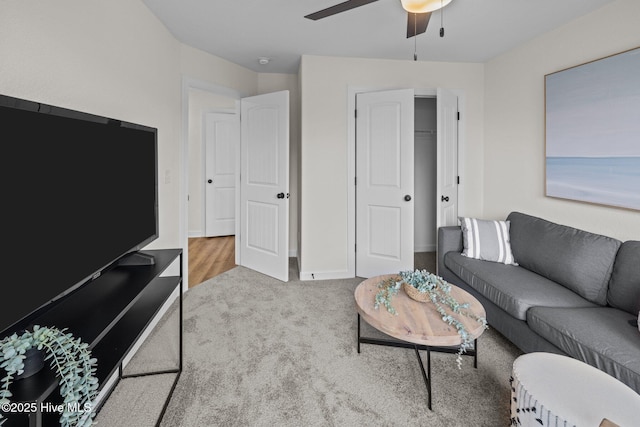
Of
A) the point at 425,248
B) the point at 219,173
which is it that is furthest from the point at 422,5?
the point at 219,173

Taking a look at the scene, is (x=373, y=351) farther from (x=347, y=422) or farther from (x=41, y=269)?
(x=41, y=269)

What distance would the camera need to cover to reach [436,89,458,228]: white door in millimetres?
3396

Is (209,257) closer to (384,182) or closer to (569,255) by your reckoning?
(384,182)

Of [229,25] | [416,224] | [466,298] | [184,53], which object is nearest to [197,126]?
[184,53]

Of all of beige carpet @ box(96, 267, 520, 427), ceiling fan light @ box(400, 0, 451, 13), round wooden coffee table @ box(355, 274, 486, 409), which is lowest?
beige carpet @ box(96, 267, 520, 427)

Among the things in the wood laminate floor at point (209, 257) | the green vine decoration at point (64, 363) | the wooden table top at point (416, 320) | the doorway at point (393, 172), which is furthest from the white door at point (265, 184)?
the green vine decoration at point (64, 363)

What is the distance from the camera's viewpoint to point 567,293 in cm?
212

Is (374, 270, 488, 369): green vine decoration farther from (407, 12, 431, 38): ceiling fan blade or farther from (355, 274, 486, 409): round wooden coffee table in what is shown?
(407, 12, 431, 38): ceiling fan blade

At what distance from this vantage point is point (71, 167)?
3.79ft

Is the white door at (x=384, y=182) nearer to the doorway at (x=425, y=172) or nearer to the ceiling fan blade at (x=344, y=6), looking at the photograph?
the doorway at (x=425, y=172)

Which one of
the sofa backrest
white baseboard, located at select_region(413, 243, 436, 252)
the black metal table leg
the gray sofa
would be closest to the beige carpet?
the black metal table leg

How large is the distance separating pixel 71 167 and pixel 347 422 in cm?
164

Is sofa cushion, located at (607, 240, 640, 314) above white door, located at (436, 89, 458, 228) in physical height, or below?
below

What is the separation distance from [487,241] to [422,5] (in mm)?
1944
